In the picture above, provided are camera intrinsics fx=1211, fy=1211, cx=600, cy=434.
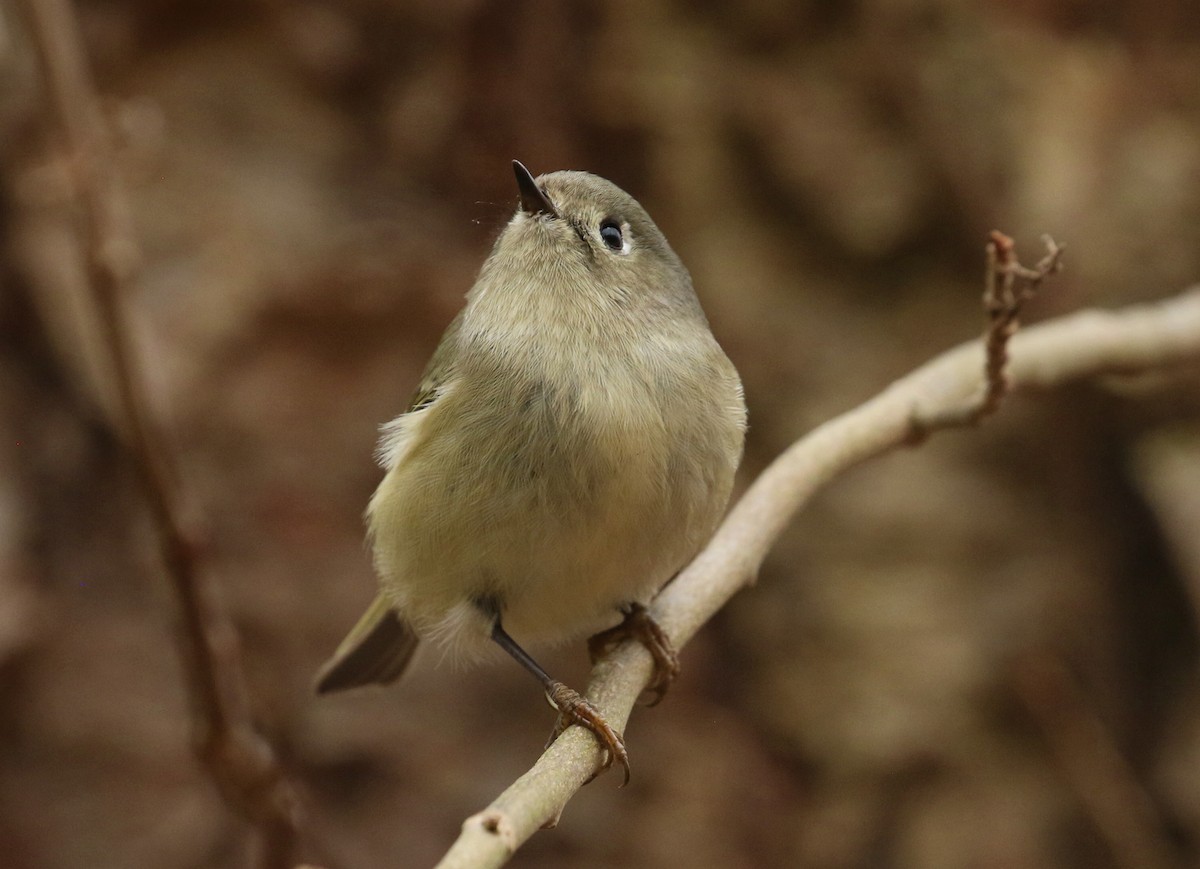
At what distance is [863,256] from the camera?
426 cm

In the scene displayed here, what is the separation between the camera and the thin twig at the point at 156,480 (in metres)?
2.00

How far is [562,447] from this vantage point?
2217 millimetres

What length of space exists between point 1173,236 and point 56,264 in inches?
149

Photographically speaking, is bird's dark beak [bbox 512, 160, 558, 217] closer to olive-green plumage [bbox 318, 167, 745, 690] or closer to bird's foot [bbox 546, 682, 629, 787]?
olive-green plumage [bbox 318, 167, 745, 690]

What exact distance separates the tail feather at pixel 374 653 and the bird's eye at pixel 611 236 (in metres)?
1.02

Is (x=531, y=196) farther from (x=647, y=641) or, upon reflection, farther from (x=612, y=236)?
(x=647, y=641)

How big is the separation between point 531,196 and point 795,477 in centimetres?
80

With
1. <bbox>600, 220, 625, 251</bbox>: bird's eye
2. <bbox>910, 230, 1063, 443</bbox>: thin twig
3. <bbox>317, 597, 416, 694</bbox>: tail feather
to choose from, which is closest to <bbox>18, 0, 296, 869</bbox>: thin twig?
<bbox>317, 597, 416, 694</bbox>: tail feather

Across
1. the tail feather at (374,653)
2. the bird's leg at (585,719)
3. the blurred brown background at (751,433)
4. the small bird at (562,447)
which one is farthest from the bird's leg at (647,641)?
the blurred brown background at (751,433)

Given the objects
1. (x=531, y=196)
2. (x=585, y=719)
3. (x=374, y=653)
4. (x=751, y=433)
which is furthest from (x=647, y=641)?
(x=751, y=433)

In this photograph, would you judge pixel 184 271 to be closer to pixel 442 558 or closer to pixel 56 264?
pixel 56 264

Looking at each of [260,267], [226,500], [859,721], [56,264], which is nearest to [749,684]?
[859,721]

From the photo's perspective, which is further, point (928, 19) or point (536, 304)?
point (928, 19)

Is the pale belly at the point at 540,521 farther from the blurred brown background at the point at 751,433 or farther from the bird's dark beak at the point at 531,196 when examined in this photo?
the blurred brown background at the point at 751,433
